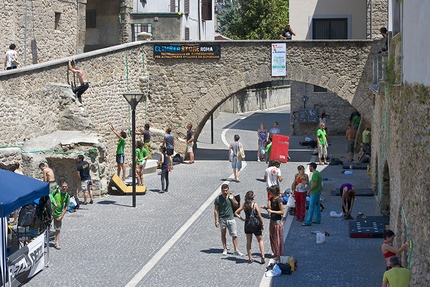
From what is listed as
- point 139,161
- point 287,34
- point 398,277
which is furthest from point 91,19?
point 398,277

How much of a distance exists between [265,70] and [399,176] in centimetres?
1409

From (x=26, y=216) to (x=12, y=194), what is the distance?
144 centimetres

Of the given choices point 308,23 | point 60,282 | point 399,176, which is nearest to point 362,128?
point 308,23

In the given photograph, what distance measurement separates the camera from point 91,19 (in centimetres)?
3409

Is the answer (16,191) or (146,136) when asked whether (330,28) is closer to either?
(146,136)

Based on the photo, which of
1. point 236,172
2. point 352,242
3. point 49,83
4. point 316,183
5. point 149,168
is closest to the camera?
point 352,242

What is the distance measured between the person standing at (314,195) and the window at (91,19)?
59.1ft

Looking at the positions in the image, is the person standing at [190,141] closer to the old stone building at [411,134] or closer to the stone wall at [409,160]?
the stone wall at [409,160]

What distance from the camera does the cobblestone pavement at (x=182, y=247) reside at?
14156mm

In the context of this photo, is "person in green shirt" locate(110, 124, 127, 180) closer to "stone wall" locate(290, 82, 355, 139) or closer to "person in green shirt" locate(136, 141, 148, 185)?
"person in green shirt" locate(136, 141, 148, 185)

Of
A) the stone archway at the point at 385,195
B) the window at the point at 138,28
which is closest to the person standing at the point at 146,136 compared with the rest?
the window at the point at 138,28

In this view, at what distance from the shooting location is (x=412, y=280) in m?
11.4

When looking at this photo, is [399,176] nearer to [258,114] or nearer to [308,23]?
[308,23]

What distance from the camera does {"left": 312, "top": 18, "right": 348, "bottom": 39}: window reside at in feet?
109
